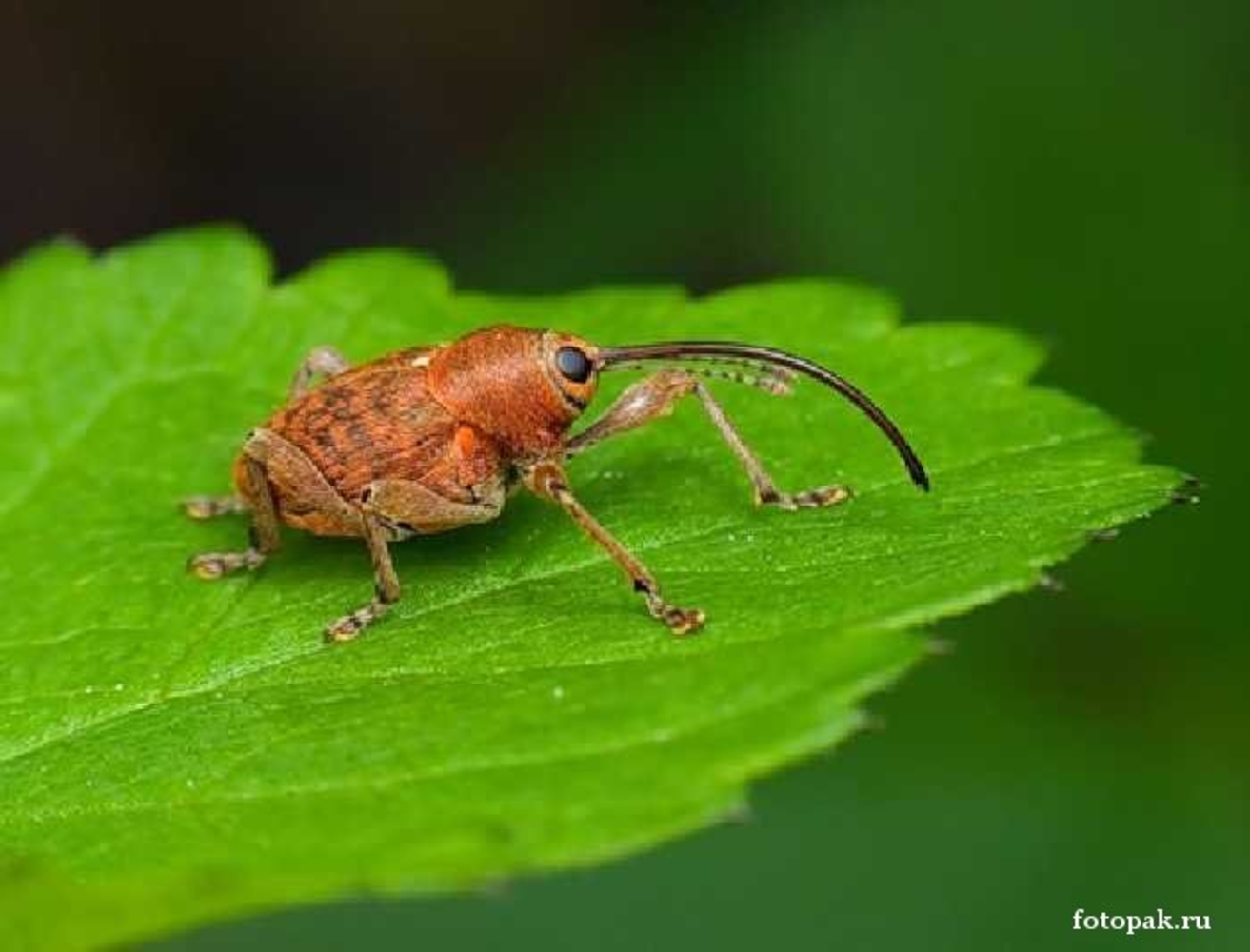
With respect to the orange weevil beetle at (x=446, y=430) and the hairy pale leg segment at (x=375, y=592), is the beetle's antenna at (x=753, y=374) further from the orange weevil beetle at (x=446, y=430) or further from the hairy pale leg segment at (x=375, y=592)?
the hairy pale leg segment at (x=375, y=592)

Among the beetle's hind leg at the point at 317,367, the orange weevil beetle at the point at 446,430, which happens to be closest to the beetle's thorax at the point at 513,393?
the orange weevil beetle at the point at 446,430

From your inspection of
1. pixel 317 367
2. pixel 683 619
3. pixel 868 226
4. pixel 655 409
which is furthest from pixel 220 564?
pixel 868 226

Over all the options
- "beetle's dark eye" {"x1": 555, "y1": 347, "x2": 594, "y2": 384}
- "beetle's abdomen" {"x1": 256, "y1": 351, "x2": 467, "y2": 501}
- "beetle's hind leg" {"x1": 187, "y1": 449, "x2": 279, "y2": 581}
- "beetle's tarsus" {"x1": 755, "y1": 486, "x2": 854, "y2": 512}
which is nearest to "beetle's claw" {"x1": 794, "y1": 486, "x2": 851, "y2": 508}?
"beetle's tarsus" {"x1": 755, "y1": 486, "x2": 854, "y2": 512}

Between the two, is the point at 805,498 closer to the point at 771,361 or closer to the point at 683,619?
the point at 771,361

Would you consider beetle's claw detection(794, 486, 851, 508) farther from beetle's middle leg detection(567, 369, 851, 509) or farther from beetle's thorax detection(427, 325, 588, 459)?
beetle's thorax detection(427, 325, 588, 459)

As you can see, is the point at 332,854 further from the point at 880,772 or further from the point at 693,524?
the point at 880,772

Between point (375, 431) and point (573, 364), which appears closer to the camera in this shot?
point (573, 364)

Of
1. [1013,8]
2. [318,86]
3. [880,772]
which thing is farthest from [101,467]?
[318,86]
